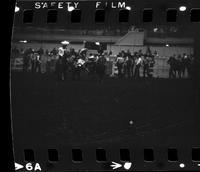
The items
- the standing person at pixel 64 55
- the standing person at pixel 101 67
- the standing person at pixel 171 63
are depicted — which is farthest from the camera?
the standing person at pixel 64 55

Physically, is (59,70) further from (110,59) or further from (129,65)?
(129,65)

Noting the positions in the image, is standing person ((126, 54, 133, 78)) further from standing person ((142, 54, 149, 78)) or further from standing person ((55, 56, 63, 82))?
standing person ((55, 56, 63, 82))

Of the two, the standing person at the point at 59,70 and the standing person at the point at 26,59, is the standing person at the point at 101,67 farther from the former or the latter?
the standing person at the point at 26,59

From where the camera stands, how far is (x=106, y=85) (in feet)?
24.7

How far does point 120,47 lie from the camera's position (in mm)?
7504

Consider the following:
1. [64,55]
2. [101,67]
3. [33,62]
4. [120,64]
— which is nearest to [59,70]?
[64,55]

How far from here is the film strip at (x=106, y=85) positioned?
740cm

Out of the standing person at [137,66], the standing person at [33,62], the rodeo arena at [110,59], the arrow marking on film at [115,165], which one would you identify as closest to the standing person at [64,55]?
the rodeo arena at [110,59]

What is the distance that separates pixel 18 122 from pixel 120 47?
4.52 ft

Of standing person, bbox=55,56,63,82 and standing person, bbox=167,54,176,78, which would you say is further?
standing person, bbox=55,56,63,82

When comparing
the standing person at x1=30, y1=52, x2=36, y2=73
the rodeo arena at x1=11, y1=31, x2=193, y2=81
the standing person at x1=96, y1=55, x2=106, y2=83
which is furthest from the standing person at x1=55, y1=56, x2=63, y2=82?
the standing person at x1=96, y1=55, x2=106, y2=83

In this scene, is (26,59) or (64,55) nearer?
(64,55)

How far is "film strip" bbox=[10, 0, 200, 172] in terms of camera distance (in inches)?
291

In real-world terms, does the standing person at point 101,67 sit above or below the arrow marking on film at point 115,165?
above
